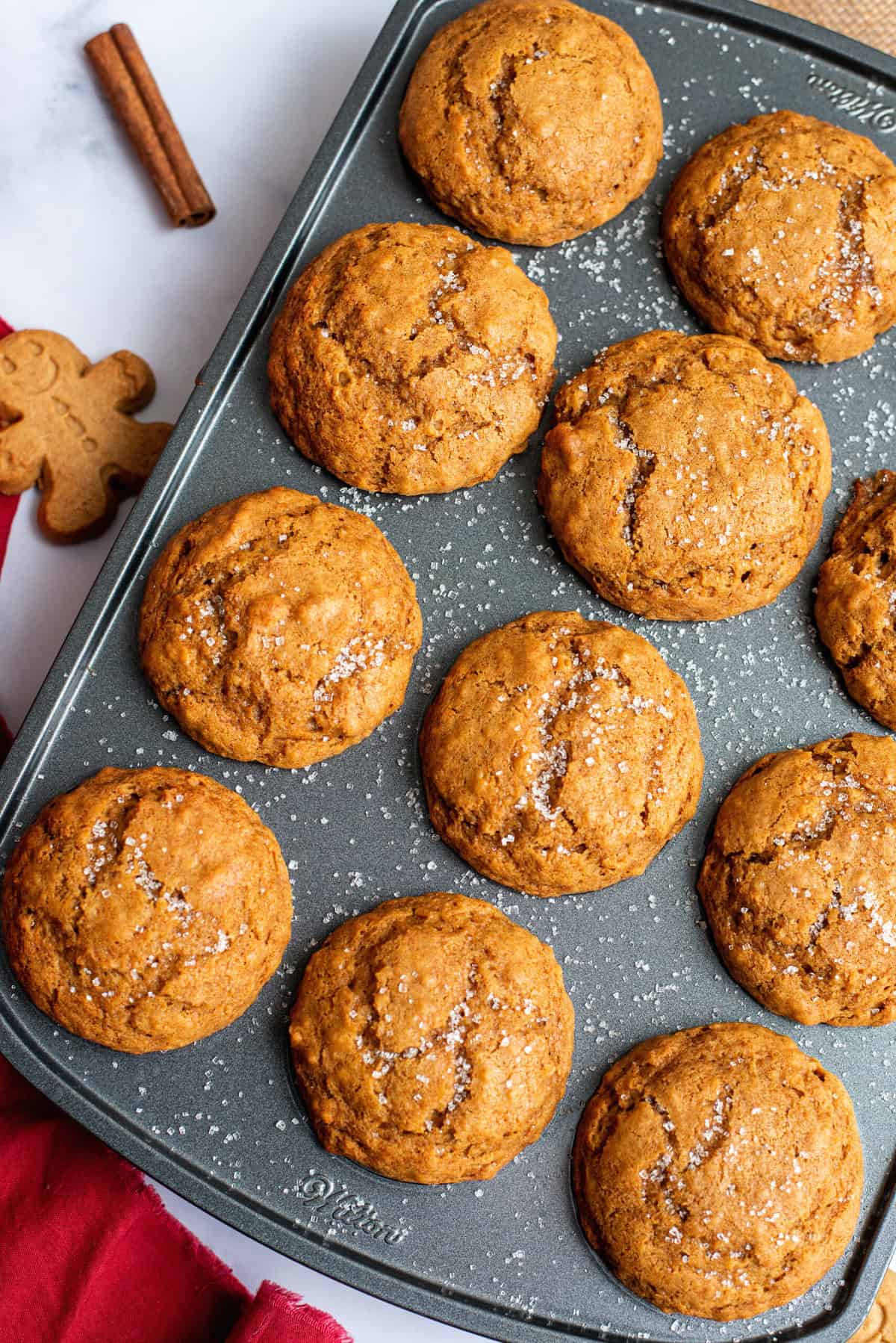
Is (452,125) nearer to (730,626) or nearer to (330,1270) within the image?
(730,626)

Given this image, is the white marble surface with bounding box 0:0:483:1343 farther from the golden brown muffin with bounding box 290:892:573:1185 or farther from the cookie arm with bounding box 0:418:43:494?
the golden brown muffin with bounding box 290:892:573:1185

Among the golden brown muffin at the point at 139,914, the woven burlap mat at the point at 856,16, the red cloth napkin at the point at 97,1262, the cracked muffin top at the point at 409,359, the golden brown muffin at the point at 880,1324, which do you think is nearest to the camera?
the golden brown muffin at the point at 139,914

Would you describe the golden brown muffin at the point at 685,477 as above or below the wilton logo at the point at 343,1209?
above

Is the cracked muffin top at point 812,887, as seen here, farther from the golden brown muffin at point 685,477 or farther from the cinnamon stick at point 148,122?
the cinnamon stick at point 148,122

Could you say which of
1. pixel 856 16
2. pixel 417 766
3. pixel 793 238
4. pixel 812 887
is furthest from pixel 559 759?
pixel 856 16

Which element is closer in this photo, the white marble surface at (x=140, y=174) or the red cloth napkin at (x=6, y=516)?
the red cloth napkin at (x=6, y=516)

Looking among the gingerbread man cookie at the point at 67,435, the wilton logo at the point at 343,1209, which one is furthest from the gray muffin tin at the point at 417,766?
the gingerbread man cookie at the point at 67,435
